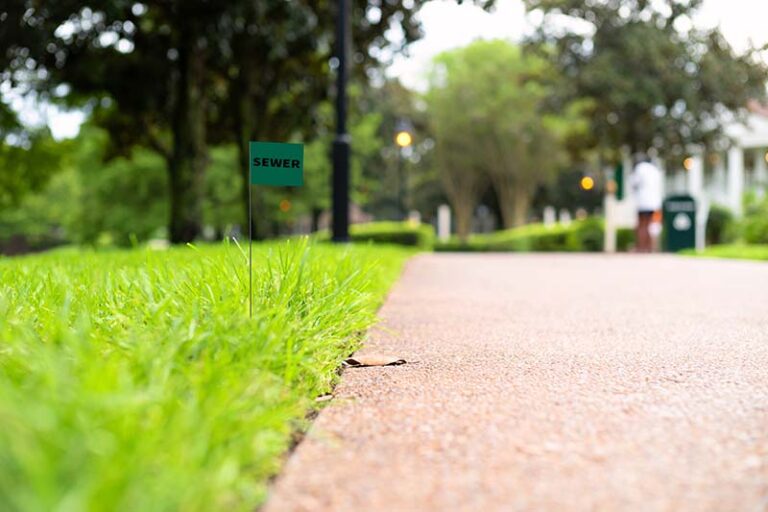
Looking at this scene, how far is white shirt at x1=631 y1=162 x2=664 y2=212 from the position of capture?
20.0 m

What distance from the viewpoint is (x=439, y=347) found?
4.47 m

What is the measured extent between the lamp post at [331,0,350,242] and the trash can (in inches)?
587

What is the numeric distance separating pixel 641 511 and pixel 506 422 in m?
0.83

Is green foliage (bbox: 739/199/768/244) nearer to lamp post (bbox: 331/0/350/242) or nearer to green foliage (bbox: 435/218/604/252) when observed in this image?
green foliage (bbox: 435/218/604/252)

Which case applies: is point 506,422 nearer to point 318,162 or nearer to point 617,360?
point 617,360

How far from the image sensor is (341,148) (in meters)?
11.0

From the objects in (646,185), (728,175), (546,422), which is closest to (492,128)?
(728,175)

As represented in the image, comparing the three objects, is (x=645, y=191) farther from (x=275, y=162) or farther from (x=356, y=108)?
(x=275, y=162)

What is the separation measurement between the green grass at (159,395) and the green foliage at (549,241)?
24.5 m

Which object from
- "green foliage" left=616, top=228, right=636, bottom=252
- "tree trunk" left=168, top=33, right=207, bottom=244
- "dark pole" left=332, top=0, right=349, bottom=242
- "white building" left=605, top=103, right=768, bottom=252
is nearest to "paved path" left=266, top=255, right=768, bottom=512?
"dark pole" left=332, top=0, right=349, bottom=242

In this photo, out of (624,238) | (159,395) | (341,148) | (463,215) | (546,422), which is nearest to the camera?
(159,395)

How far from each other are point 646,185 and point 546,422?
18.6m

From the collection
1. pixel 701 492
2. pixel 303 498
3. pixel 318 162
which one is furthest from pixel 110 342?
pixel 318 162

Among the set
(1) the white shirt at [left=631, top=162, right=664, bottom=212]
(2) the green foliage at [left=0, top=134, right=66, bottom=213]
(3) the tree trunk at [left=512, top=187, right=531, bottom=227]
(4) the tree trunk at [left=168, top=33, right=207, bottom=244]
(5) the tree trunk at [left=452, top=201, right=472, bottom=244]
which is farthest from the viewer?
(5) the tree trunk at [left=452, top=201, right=472, bottom=244]
